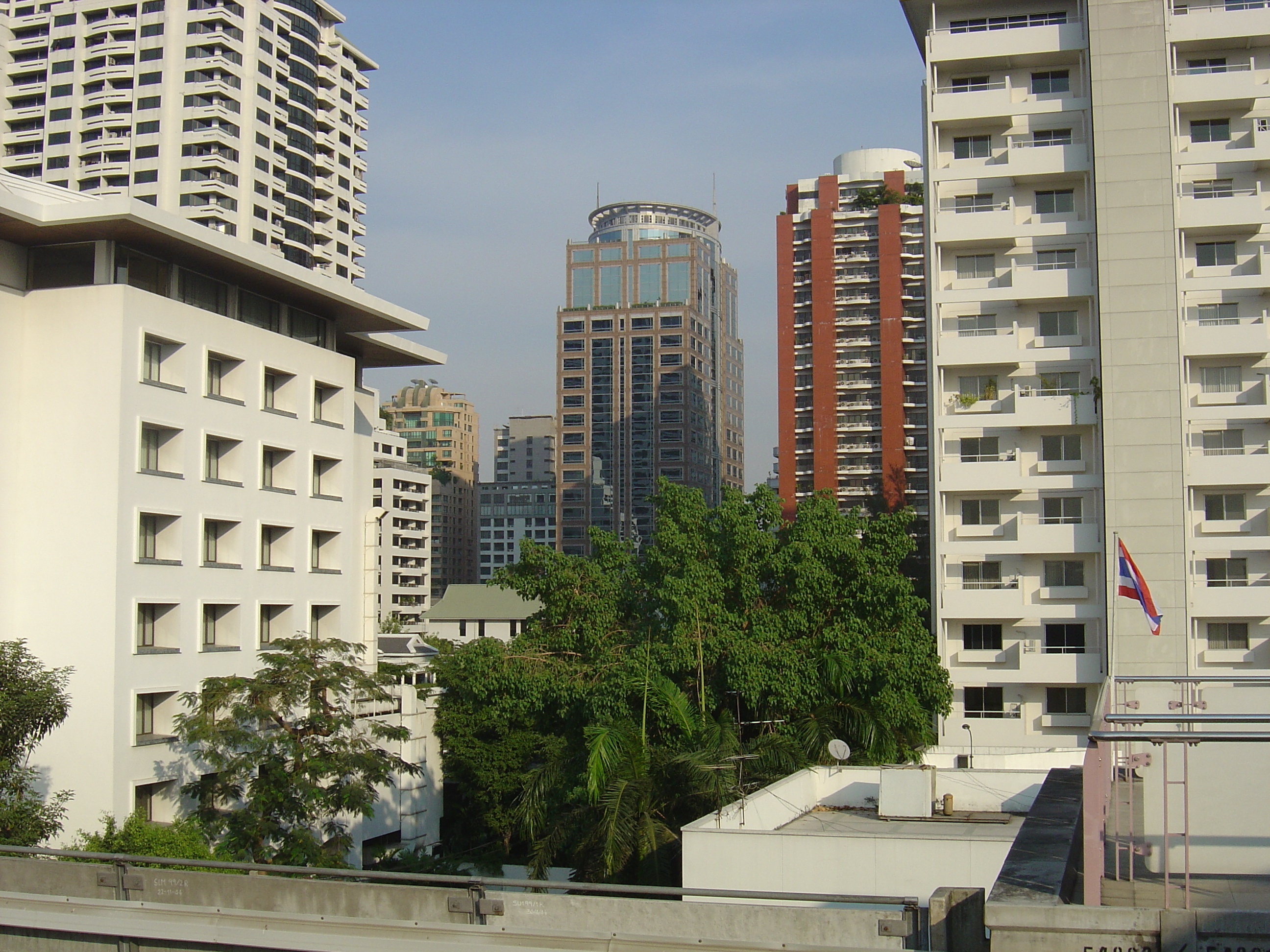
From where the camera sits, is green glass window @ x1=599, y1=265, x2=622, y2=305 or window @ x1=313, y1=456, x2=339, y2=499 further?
green glass window @ x1=599, y1=265, x2=622, y2=305

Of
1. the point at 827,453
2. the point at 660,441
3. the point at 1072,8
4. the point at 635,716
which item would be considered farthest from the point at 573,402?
the point at 635,716

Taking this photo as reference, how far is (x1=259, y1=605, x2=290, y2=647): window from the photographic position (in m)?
33.2

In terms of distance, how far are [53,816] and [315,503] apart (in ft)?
41.6

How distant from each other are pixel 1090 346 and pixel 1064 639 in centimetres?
936

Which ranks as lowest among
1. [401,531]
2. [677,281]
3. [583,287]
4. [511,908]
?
[511,908]

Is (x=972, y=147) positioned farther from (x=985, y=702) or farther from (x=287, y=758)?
(x=287, y=758)

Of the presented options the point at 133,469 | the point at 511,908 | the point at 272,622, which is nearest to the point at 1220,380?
the point at 272,622

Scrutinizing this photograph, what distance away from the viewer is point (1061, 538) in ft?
127

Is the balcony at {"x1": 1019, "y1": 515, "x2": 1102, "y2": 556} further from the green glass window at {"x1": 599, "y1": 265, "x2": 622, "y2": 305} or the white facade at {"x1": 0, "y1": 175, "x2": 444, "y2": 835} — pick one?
the green glass window at {"x1": 599, "y1": 265, "x2": 622, "y2": 305}

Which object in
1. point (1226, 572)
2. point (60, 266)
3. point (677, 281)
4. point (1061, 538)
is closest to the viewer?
point (60, 266)

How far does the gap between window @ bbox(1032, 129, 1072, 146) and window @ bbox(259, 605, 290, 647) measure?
28.0 meters

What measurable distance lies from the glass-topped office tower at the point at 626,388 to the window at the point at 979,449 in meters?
89.7

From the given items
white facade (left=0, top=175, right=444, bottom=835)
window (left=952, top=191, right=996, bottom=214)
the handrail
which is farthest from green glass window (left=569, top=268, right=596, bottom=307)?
the handrail

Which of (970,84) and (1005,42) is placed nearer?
(1005,42)
